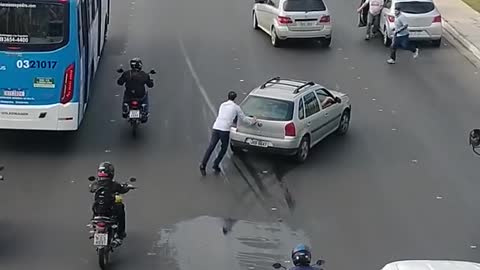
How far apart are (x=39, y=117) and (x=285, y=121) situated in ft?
15.7

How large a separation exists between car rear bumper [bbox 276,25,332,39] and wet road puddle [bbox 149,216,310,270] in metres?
13.6

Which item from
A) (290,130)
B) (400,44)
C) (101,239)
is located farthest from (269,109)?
(400,44)

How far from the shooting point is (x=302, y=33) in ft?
97.5

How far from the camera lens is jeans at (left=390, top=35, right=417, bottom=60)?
28.4 meters

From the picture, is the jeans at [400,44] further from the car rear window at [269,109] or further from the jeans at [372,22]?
the car rear window at [269,109]

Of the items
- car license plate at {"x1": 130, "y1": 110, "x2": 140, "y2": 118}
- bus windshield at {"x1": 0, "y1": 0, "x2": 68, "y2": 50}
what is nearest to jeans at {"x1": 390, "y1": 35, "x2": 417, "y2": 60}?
car license plate at {"x1": 130, "y1": 110, "x2": 140, "y2": 118}

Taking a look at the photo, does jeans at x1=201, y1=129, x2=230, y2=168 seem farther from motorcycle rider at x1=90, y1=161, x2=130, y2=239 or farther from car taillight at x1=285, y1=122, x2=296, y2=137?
motorcycle rider at x1=90, y1=161, x2=130, y2=239

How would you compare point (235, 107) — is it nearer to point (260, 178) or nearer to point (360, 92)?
point (260, 178)

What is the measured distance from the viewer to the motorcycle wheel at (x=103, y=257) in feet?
47.3

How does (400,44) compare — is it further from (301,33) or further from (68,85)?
(68,85)

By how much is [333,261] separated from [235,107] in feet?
16.1

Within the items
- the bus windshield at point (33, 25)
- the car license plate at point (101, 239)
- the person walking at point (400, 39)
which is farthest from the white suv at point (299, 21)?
the car license plate at point (101, 239)

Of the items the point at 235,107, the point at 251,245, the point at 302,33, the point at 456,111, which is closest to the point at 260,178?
the point at 235,107

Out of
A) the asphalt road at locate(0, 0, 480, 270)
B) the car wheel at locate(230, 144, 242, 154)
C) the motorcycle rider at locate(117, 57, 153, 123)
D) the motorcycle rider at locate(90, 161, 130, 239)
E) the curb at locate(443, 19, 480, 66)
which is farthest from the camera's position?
the curb at locate(443, 19, 480, 66)
